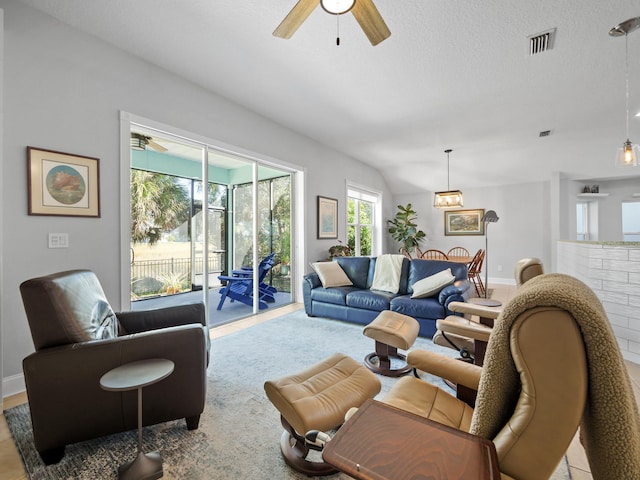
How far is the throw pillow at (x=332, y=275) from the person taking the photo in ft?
13.3

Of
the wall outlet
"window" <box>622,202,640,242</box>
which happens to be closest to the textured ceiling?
the wall outlet

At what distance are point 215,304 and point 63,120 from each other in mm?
2727

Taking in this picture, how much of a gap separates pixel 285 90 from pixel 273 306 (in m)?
3.12

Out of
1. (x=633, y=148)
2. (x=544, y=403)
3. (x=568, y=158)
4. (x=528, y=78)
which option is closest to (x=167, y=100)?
(x=544, y=403)

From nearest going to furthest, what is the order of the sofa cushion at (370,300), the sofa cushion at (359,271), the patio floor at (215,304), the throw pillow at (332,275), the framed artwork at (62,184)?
the framed artwork at (62,184), the patio floor at (215,304), the sofa cushion at (370,300), the throw pillow at (332,275), the sofa cushion at (359,271)

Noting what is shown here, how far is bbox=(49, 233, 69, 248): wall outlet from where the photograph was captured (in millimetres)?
2285

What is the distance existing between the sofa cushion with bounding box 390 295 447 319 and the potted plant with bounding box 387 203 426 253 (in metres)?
4.81

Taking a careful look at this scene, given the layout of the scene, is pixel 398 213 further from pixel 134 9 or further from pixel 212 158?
pixel 134 9

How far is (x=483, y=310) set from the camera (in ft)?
6.48

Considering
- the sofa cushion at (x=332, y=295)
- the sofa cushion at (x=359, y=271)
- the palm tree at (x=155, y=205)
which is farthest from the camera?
the sofa cushion at (x=359, y=271)

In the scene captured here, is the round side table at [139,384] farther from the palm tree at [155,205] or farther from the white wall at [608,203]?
the white wall at [608,203]

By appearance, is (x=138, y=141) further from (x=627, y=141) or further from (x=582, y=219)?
(x=582, y=219)

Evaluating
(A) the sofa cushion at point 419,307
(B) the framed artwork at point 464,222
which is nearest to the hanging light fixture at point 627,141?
(A) the sofa cushion at point 419,307

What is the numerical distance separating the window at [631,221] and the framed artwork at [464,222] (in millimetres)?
2876
